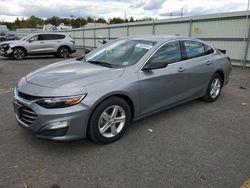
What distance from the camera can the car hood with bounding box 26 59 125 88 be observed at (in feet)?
9.47

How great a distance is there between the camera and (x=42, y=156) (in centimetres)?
290

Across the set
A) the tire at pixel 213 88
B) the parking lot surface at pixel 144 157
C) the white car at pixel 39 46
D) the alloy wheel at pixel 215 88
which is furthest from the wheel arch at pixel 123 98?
the white car at pixel 39 46

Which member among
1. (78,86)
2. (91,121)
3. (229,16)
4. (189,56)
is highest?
(229,16)

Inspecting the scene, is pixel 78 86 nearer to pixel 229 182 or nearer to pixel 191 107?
pixel 229 182

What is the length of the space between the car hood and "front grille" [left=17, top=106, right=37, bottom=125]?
373 mm

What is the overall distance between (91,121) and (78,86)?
0.49 metres

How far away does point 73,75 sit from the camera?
3.12 meters

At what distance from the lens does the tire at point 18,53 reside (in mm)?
13739

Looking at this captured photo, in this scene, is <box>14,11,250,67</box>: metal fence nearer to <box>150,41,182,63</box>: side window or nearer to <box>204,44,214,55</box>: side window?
<box>204,44,214,55</box>: side window

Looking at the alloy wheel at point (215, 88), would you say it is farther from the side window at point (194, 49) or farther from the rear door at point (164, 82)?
the rear door at point (164, 82)

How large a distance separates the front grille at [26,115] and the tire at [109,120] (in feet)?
2.38

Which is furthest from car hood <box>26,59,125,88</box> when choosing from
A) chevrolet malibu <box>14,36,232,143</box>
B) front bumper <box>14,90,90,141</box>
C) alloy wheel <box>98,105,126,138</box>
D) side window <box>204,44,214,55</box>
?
side window <box>204,44,214,55</box>

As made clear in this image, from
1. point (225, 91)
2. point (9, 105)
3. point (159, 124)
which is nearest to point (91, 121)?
point (159, 124)

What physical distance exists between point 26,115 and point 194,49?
11.3 feet
